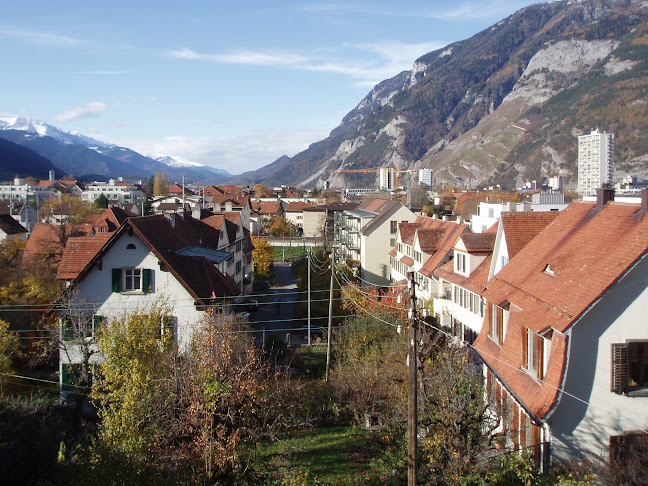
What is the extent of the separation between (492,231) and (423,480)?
737 inches

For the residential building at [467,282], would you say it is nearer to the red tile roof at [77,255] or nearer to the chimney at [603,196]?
Answer: the chimney at [603,196]

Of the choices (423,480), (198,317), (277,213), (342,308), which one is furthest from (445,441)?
(277,213)

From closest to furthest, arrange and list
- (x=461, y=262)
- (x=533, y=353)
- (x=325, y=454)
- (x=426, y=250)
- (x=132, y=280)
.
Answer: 1. (x=533, y=353)
2. (x=325, y=454)
3. (x=132, y=280)
4. (x=461, y=262)
5. (x=426, y=250)

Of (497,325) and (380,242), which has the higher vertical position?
(497,325)

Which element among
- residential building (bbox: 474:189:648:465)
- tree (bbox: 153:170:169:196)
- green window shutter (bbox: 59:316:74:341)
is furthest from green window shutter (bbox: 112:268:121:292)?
tree (bbox: 153:170:169:196)

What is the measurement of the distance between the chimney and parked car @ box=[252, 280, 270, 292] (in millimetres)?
42594

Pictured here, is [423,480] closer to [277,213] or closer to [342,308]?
[342,308]

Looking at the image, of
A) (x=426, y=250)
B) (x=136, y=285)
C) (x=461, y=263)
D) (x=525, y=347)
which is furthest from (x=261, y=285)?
(x=525, y=347)

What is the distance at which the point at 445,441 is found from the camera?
14.1m

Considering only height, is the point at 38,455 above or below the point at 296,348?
above

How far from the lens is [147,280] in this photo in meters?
27.0

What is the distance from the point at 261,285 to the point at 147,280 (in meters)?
30.9

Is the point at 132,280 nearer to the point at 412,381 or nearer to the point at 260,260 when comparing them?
the point at 412,381

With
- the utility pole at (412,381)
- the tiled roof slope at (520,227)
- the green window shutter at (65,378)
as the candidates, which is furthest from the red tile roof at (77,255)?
the utility pole at (412,381)
